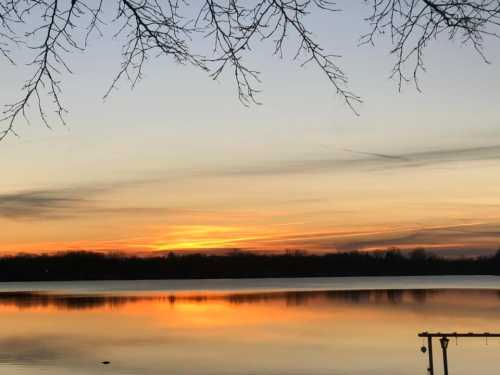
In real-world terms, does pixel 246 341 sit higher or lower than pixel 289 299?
higher

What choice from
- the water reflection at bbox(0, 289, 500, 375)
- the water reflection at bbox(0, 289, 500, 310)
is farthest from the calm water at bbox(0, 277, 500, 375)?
the water reflection at bbox(0, 289, 500, 310)

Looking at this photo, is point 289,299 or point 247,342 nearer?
point 247,342

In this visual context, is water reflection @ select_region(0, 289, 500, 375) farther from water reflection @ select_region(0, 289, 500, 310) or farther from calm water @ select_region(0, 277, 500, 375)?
water reflection @ select_region(0, 289, 500, 310)

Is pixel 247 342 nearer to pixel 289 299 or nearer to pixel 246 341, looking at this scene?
pixel 246 341

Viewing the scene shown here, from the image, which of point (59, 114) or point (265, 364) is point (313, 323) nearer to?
point (265, 364)

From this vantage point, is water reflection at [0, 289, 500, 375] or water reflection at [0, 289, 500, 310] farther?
water reflection at [0, 289, 500, 310]

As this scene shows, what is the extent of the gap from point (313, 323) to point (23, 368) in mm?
25427

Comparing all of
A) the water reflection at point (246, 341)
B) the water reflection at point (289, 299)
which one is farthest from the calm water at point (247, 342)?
the water reflection at point (289, 299)

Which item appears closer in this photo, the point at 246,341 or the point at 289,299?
the point at 246,341

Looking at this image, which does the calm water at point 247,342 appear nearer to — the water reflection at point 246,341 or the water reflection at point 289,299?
the water reflection at point 246,341

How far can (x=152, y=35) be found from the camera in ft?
8.11

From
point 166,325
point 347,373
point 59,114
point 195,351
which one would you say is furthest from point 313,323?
point 59,114

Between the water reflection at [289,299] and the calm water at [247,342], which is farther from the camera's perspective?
the water reflection at [289,299]

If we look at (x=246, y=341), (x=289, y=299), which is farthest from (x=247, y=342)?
(x=289, y=299)
